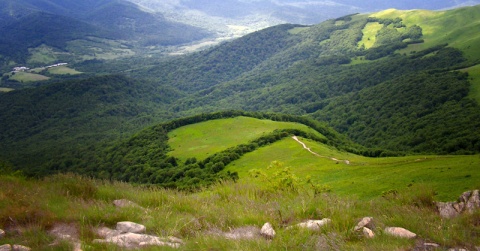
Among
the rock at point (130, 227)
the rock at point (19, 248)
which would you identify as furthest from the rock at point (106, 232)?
the rock at point (19, 248)

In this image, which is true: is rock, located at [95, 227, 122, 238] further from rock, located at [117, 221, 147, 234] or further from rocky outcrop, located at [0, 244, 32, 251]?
rocky outcrop, located at [0, 244, 32, 251]

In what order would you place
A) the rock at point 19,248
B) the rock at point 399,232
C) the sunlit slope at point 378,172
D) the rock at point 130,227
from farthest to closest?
the sunlit slope at point 378,172
the rock at point 130,227
the rock at point 399,232
the rock at point 19,248

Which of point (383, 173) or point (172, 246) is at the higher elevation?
point (172, 246)

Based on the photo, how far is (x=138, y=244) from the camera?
24.8 ft

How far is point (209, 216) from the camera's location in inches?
376

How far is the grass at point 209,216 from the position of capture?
739 centimetres

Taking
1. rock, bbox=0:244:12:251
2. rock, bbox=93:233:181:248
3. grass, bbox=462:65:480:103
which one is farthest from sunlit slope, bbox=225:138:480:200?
grass, bbox=462:65:480:103

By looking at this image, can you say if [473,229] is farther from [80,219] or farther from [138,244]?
[80,219]

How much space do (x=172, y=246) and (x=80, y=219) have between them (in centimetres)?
315

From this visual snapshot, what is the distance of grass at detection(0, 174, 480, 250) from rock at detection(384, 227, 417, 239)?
0.75 ft

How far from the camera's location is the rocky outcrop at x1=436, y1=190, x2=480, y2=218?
9.50 metres

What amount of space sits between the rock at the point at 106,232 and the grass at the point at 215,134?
83.6 meters

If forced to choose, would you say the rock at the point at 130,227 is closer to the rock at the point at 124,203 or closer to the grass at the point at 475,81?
the rock at the point at 124,203

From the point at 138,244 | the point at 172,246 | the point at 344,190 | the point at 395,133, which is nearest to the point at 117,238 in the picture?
the point at 138,244
